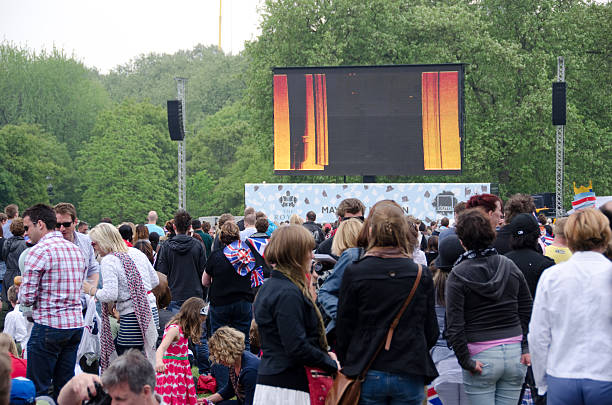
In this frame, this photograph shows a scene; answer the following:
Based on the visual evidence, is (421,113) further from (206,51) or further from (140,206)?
(206,51)

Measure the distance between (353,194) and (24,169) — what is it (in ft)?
101

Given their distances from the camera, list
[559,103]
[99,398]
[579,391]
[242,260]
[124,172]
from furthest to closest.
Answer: [124,172], [559,103], [242,260], [579,391], [99,398]

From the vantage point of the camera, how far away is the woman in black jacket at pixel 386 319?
393cm

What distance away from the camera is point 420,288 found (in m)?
3.98

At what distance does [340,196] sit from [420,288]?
688 inches

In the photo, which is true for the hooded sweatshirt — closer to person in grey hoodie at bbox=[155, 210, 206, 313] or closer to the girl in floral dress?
the girl in floral dress

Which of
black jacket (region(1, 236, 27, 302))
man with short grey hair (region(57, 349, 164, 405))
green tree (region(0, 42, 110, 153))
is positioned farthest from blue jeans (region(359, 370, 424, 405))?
green tree (region(0, 42, 110, 153))

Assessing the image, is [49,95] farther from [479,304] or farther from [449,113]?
[479,304]

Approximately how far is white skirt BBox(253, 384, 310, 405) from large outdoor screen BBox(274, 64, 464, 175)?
1792cm

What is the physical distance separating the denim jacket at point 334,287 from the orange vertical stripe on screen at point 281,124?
58.0 ft

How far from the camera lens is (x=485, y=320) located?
455 cm

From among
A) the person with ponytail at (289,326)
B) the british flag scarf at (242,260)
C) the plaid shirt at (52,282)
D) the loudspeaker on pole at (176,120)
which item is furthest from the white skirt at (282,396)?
the loudspeaker on pole at (176,120)

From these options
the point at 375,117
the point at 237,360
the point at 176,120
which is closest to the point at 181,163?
the point at 176,120

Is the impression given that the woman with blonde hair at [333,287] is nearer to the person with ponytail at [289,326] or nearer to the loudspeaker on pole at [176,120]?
the person with ponytail at [289,326]
